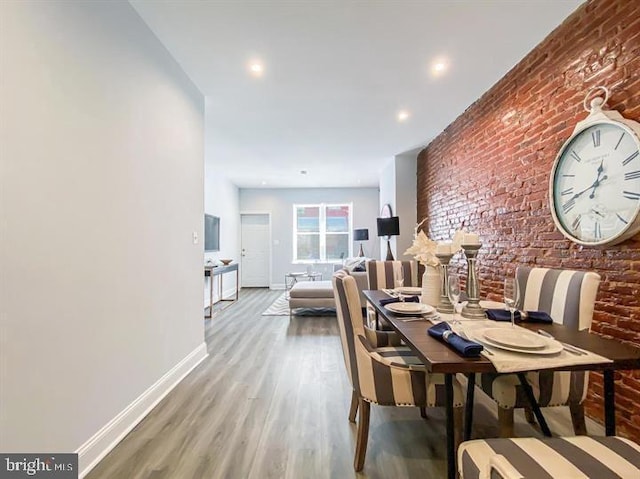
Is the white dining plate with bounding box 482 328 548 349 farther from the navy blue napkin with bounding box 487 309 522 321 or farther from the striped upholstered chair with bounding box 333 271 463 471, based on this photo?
the striped upholstered chair with bounding box 333 271 463 471

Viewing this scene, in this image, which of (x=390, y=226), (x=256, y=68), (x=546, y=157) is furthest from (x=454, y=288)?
(x=390, y=226)

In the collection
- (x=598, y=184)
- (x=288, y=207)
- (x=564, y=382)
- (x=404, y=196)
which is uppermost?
(x=288, y=207)

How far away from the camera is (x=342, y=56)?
2.56 metres

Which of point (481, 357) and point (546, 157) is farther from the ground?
point (546, 157)

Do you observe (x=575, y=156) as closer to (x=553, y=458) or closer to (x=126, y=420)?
(x=553, y=458)

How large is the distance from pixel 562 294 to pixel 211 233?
580cm

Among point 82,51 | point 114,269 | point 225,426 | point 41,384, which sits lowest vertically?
point 225,426

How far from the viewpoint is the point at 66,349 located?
146cm

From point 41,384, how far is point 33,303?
0.36 metres

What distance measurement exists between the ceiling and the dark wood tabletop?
6.73ft

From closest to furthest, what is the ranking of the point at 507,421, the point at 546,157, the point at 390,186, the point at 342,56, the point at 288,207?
the point at 507,421 < the point at 546,157 < the point at 342,56 < the point at 390,186 < the point at 288,207

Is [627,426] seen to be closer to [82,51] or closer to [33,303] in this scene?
[33,303]

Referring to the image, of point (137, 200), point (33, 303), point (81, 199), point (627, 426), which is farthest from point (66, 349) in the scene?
point (627, 426)

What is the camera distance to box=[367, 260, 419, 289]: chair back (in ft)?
Answer: 10.5
